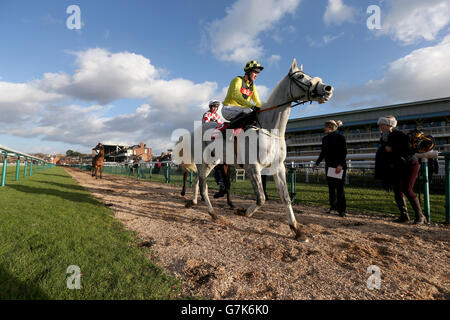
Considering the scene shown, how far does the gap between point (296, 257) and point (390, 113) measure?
39.9 m

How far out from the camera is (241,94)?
4.04 m

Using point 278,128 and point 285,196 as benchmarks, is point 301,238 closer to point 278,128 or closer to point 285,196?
point 285,196

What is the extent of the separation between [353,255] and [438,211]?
4.57 metres

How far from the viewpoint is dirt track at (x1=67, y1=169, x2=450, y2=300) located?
1936 millimetres

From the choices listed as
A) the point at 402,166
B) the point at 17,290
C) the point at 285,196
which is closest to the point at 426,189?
the point at 402,166

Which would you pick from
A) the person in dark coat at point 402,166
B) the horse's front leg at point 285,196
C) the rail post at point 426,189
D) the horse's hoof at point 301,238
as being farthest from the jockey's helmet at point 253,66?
the rail post at point 426,189

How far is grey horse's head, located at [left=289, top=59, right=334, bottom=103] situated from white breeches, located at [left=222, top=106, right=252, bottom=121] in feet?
3.02

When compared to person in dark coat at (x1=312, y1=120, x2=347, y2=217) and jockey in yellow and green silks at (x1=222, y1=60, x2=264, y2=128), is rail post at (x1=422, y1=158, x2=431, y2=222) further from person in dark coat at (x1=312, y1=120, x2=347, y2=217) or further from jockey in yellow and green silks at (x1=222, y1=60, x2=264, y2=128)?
jockey in yellow and green silks at (x1=222, y1=60, x2=264, y2=128)

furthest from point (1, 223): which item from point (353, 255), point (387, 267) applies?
point (387, 267)

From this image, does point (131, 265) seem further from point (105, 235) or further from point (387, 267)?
point (387, 267)

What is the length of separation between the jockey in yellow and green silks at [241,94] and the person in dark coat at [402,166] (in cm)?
291

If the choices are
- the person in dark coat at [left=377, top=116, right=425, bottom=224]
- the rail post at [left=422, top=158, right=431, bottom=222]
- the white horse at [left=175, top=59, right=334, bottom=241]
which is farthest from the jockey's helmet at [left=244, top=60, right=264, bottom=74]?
the rail post at [left=422, top=158, right=431, bottom=222]
